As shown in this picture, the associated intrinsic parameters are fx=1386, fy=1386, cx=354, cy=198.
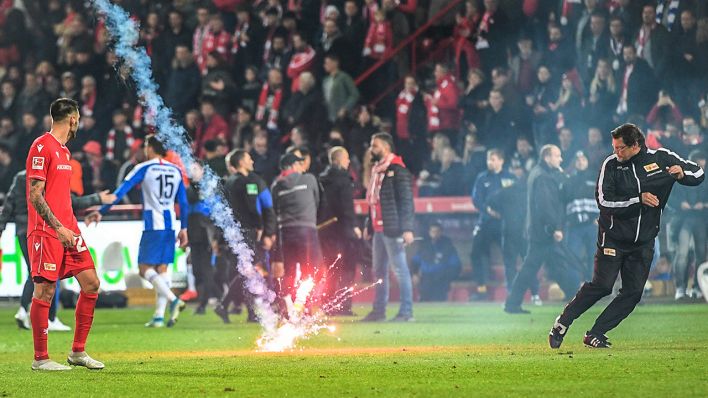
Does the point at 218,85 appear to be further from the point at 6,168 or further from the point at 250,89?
the point at 6,168

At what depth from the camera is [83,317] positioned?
11.6 metres

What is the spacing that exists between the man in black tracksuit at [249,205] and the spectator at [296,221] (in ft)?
0.63

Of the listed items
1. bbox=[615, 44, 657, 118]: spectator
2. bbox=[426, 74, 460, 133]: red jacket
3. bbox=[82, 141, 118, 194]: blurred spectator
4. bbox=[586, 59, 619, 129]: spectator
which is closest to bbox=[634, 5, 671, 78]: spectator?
bbox=[615, 44, 657, 118]: spectator

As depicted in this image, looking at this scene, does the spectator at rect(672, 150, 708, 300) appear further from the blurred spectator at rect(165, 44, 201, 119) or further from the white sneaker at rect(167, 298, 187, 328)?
the blurred spectator at rect(165, 44, 201, 119)

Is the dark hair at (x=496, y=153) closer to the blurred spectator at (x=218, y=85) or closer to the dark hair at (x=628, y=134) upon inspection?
the blurred spectator at (x=218, y=85)

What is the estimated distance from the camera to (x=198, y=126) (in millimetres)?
26969

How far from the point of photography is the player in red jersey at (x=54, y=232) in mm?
11133

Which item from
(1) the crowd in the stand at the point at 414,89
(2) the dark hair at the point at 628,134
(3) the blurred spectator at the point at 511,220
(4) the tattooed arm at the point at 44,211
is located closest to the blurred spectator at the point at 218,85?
(1) the crowd in the stand at the point at 414,89

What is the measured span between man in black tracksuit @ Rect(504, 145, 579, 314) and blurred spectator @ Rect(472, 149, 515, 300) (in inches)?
99.7

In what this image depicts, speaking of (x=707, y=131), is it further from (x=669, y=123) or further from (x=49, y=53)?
(x=49, y=53)

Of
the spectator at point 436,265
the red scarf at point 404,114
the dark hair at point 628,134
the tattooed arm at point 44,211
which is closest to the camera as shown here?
the tattooed arm at point 44,211

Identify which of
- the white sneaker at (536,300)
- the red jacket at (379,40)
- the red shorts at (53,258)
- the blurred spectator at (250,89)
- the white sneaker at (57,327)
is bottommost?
the white sneaker at (57,327)

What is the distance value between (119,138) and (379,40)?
563 cm

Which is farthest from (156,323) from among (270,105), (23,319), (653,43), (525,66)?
(653,43)
